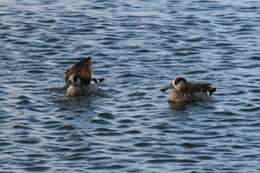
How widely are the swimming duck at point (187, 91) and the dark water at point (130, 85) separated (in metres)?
0.25

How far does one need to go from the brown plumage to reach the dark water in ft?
1.06

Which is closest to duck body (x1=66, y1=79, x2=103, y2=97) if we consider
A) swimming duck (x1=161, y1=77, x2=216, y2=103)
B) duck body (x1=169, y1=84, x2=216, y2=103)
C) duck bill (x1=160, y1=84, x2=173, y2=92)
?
duck bill (x1=160, y1=84, x2=173, y2=92)

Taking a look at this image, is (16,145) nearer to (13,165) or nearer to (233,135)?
(13,165)

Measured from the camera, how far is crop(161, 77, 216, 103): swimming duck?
25.5 m

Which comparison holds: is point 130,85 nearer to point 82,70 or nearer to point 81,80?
point 81,80

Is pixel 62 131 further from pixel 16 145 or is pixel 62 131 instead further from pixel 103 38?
pixel 103 38

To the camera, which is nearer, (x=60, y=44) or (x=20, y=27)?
(x=60, y=44)

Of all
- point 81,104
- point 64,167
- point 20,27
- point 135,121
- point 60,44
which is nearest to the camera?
point 64,167

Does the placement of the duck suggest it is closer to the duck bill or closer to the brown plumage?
the brown plumage

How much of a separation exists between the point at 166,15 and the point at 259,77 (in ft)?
25.0

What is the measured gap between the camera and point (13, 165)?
67.7ft

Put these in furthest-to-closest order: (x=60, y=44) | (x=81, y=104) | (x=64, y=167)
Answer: (x=60, y=44), (x=81, y=104), (x=64, y=167)

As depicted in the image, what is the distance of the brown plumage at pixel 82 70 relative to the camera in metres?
27.0

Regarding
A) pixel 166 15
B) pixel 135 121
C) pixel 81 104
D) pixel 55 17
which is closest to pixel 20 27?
pixel 55 17
